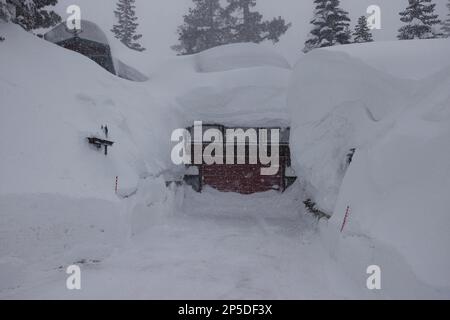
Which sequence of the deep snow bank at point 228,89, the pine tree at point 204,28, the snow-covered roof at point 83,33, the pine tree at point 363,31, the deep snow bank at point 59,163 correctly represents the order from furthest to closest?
the pine tree at point 204,28
the pine tree at point 363,31
the deep snow bank at point 228,89
the snow-covered roof at point 83,33
the deep snow bank at point 59,163

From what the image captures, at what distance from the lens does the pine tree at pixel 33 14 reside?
31.6ft

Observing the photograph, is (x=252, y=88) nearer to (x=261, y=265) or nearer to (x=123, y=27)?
(x=261, y=265)

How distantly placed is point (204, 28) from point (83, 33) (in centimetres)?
1745

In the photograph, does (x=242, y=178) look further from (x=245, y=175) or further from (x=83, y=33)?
(x=83, y=33)

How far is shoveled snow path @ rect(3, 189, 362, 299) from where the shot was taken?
4.99 m

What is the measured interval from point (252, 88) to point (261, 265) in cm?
1201

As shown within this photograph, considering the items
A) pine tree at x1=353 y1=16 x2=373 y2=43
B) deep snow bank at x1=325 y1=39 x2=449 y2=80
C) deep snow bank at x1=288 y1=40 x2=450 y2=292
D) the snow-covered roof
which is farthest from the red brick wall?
pine tree at x1=353 y1=16 x2=373 y2=43

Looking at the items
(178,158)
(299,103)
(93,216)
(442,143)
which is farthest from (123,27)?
(442,143)

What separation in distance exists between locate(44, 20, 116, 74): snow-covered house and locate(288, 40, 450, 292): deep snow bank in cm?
1051

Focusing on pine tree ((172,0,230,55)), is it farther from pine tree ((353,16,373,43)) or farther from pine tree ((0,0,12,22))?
pine tree ((0,0,12,22))

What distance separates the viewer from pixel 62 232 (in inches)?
229

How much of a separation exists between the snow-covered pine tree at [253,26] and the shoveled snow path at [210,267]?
77.4 feet

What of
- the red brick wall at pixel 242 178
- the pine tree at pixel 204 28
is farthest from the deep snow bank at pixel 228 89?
the pine tree at pixel 204 28

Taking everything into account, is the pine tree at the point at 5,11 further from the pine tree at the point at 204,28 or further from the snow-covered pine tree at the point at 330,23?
the pine tree at the point at 204,28
